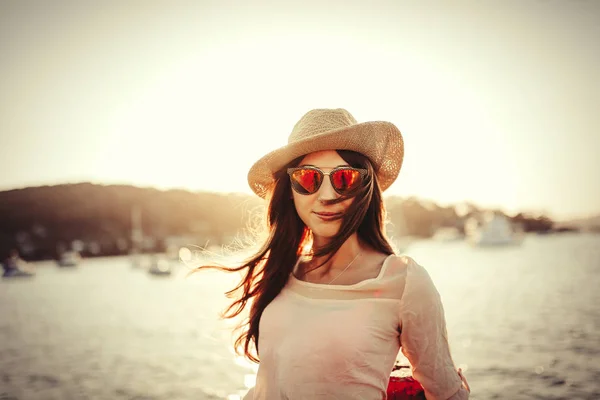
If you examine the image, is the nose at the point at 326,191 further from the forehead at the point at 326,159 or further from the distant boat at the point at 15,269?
the distant boat at the point at 15,269

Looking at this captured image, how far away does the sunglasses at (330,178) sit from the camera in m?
2.04

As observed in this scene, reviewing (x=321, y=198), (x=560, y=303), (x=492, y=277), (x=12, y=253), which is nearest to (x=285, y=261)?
(x=321, y=198)

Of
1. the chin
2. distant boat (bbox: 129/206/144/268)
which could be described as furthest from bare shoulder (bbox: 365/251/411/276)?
distant boat (bbox: 129/206/144/268)

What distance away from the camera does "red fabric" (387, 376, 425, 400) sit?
194 cm

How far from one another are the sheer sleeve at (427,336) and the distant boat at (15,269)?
71062 mm

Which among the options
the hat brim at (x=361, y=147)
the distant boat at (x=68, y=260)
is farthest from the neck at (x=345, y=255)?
the distant boat at (x=68, y=260)

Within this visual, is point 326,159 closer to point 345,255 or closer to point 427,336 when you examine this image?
point 345,255

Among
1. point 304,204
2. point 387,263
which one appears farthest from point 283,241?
point 387,263

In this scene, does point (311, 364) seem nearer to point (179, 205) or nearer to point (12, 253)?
point (12, 253)

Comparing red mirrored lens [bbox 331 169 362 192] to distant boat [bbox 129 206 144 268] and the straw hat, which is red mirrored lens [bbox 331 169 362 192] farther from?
A: distant boat [bbox 129 206 144 268]

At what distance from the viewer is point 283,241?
2.45 m

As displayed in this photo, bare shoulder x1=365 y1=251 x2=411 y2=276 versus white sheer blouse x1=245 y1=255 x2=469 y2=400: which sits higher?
bare shoulder x1=365 y1=251 x2=411 y2=276

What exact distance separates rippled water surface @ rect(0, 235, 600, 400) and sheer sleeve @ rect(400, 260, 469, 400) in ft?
3.62

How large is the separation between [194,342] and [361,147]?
26.6 meters
